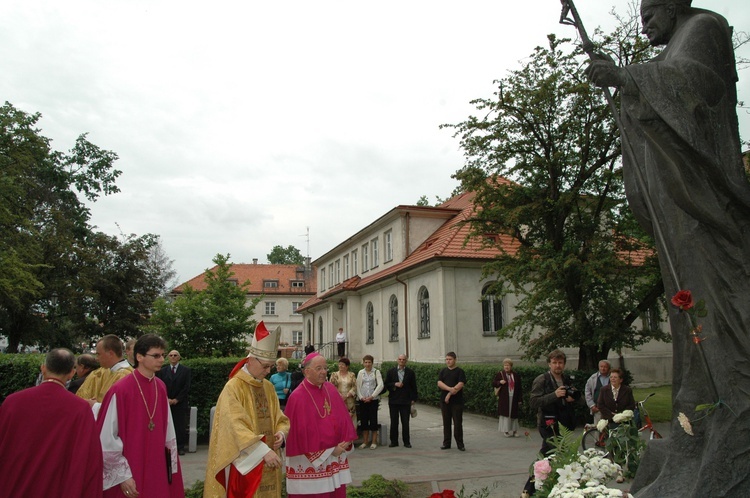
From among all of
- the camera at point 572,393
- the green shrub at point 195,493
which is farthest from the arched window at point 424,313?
the green shrub at point 195,493

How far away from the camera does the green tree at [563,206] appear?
16.7 m

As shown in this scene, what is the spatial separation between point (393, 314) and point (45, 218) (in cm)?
1910

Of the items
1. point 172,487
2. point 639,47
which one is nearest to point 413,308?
point 639,47

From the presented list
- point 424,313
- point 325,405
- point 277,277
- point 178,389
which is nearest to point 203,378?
point 178,389

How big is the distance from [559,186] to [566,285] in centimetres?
301

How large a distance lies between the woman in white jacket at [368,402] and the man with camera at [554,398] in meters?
6.10

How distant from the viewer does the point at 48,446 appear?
177 inches

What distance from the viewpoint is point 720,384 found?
10.8 ft

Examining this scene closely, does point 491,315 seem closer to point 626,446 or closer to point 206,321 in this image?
point 206,321

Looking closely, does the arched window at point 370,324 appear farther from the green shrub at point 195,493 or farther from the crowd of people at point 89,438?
the crowd of people at point 89,438

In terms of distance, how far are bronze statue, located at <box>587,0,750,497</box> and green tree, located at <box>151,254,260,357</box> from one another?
18215mm

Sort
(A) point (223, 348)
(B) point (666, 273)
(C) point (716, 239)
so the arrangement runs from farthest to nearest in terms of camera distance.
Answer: (A) point (223, 348) < (B) point (666, 273) < (C) point (716, 239)

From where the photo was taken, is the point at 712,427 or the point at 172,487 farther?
the point at 172,487

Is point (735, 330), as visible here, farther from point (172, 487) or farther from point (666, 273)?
point (172, 487)
